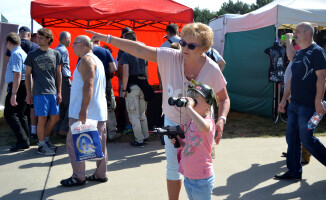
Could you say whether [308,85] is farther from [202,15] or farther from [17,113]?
[202,15]

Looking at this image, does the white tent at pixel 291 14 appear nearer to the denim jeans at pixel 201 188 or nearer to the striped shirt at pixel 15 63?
the striped shirt at pixel 15 63

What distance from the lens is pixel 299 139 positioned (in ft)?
13.3

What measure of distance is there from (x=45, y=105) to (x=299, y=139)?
3.54 m

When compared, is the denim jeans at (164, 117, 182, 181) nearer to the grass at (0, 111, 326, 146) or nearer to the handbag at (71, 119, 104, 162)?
the handbag at (71, 119, 104, 162)

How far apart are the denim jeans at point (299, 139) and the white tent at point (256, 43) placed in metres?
4.04

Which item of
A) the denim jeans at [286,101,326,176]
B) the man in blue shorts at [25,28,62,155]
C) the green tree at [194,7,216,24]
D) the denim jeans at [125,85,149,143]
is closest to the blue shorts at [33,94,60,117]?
the man in blue shorts at [25,28,62,155]

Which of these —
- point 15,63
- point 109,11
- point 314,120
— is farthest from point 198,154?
point 109,11

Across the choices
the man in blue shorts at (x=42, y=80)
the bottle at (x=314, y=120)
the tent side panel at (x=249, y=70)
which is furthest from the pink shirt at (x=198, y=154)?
the tent side panel at (x=249, y=70)

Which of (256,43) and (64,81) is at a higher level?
(256,43)

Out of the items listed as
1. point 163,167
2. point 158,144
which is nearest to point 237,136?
point 158,144

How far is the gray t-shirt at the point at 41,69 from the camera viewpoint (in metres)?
4.90

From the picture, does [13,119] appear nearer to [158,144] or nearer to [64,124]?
[64,124]

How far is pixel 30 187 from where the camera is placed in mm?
3934

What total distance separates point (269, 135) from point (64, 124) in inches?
155
